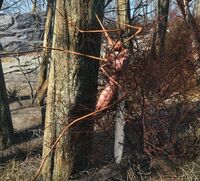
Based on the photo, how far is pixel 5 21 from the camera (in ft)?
103

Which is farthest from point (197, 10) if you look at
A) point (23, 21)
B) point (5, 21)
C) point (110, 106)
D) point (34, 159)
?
point (5, 21)

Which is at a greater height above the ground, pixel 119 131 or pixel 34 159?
pixel 119 131

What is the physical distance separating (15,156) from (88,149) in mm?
1424

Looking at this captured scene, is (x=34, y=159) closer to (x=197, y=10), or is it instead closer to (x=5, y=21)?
(x=197, y=10)

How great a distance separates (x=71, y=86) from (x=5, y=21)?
2576 centimetres

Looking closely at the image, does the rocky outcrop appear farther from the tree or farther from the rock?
the tree

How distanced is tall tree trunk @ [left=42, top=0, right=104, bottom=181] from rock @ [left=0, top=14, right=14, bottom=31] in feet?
82.0

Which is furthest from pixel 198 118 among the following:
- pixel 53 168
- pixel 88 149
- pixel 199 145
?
pixel 53 168

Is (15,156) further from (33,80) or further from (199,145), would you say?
(33,80)

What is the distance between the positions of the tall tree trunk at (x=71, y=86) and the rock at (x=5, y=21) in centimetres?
2499

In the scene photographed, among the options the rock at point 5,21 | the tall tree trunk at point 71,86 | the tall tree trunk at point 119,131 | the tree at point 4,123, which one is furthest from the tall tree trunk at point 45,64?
the rock at point 5,21

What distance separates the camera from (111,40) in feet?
21.3

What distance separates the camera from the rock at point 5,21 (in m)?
30.9

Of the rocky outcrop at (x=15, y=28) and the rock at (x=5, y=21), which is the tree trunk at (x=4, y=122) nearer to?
the rocky outcrop at (x=15, y=28)
